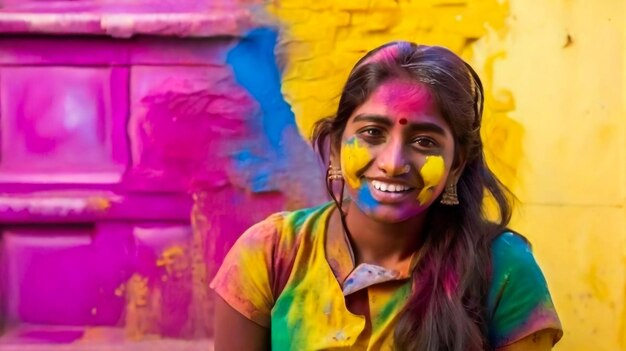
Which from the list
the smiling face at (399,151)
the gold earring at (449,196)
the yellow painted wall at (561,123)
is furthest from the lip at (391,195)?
the yellow painted wall at (561,123)

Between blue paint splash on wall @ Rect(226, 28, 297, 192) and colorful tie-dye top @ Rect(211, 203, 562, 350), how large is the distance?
70 cm

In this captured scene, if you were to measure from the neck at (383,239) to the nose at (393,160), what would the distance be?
0.17 meters

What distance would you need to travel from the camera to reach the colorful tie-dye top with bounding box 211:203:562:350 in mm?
1752

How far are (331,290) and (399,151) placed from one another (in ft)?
1.16

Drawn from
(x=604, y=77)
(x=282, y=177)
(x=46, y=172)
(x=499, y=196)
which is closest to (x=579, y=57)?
(x=604, y=77)

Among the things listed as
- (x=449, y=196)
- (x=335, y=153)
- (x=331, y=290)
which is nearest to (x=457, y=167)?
(x=449, y=196)

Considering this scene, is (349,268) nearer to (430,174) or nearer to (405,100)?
(430,174)

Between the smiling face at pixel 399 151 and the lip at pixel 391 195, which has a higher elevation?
the smiling face at pixel 399 151

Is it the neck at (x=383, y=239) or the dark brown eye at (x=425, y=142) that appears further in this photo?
the neck at (x=383, y=239)

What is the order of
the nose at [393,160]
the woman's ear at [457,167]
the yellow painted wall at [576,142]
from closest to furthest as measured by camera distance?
the nose at [393,160], the woman's ear at [457,167], the yellow painted wall at [576,142]

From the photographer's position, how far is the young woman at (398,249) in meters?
1.70

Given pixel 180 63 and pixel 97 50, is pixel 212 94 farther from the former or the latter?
pixel 97 50

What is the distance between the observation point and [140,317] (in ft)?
8.73

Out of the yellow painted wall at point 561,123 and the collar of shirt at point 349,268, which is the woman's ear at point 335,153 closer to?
the collar of shirt at point 349,268
